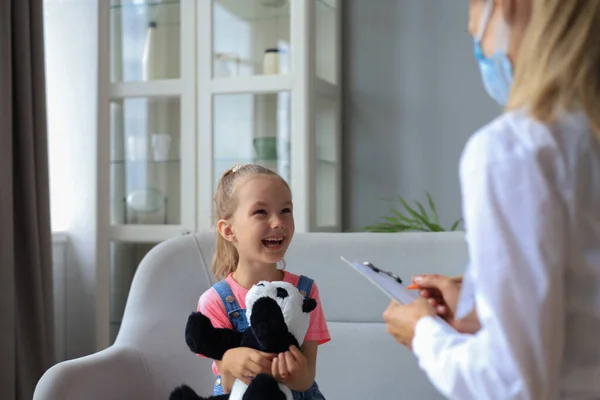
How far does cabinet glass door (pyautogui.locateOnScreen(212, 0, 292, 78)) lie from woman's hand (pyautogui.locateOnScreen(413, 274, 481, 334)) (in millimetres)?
1949

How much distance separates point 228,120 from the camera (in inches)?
126

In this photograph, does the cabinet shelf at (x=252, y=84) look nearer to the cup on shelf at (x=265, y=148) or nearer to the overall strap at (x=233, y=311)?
the cup on shelf at (x=265, y=148)

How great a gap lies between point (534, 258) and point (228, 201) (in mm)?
999

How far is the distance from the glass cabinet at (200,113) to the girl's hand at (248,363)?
5.02ft

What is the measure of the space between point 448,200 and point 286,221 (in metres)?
1.78

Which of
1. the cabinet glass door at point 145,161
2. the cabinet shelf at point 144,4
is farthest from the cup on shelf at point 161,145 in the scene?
the cabinet shelf at point 144,4

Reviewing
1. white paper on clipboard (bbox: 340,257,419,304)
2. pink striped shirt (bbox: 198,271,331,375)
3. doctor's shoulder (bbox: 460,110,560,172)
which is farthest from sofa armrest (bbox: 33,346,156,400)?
doctor's shoulder (bbox: 460,110,560,172)

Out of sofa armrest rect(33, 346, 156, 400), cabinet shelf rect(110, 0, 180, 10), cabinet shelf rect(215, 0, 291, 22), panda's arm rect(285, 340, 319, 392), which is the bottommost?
sofa armrest rect(33, 346, 156, 400)

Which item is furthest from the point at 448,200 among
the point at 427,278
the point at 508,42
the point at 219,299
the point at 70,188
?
the point at 508,42

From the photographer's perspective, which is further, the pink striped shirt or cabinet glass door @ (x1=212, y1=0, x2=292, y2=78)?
cabinet glass door @ (x1=212, y1=0, x2=292, y2=78)

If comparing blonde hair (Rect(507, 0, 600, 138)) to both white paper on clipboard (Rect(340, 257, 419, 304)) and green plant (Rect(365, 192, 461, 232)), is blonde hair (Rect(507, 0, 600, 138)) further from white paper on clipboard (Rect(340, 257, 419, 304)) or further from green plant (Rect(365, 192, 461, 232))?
green plant (Rect(365, 192, 461, 232))

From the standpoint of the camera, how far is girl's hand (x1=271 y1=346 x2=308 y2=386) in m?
1.49

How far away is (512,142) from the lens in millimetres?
878

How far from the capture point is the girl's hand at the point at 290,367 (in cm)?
149
